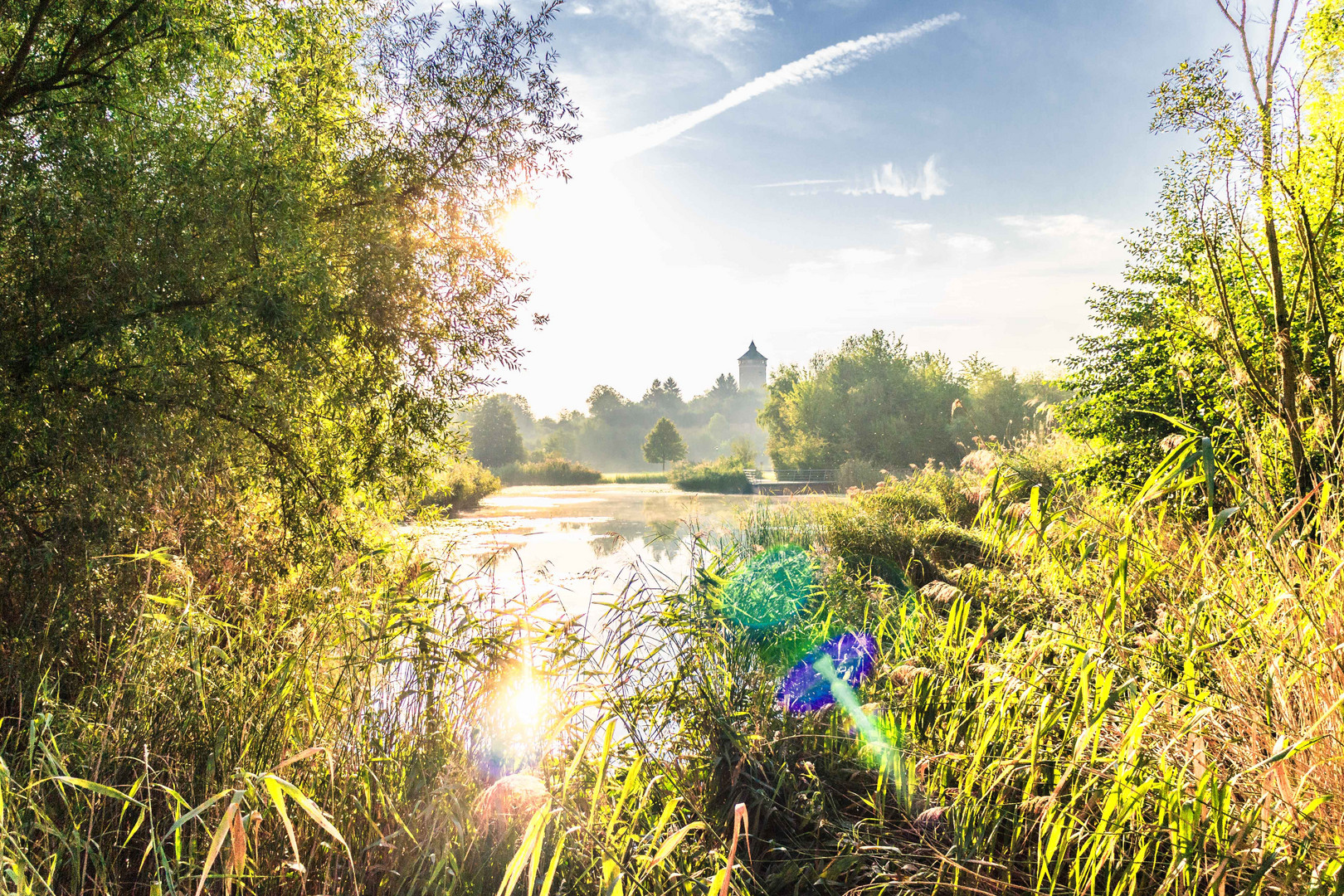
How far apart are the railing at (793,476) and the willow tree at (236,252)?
806 inches

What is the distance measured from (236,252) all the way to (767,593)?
3.89 metres

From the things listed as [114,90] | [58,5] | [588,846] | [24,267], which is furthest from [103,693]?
Result: [58,5]

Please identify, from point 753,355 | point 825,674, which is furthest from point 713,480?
point 753,355

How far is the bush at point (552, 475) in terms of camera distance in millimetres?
33625

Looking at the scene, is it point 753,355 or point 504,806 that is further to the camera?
point 753,355

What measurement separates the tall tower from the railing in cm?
6555

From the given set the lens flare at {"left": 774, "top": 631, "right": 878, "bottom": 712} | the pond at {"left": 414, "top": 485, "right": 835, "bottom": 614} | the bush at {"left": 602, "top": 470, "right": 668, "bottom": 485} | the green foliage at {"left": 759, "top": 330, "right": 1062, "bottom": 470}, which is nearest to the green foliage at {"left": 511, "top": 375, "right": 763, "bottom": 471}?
the bush at {"left": 602, "top": 470, "right": 668, "bottom": 485}

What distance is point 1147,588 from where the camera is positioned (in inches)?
93.0

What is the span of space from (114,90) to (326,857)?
4683mm

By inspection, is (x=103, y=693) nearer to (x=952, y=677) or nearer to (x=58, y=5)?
(x=952, y=677)

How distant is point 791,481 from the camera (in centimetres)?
2714

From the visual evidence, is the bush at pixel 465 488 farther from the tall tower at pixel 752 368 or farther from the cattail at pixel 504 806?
the tall tower at pixel 752 368

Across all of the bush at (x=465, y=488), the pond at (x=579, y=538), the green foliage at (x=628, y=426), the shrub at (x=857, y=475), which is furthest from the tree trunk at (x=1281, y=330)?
the green foliage at (x=628, y=426)

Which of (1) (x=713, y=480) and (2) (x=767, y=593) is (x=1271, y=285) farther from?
(1) (x=713, y=480)
